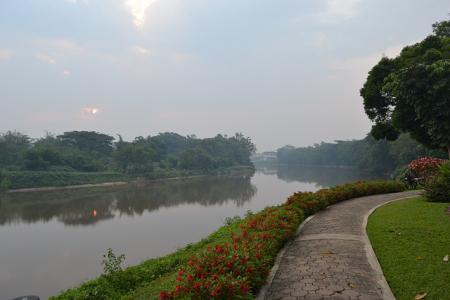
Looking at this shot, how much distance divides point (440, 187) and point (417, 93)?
3.31 metres

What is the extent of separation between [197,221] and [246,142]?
95596 mm

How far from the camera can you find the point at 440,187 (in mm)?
10844

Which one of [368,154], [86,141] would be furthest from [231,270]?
[86,141]

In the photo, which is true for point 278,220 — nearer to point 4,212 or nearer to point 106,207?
point 106,207

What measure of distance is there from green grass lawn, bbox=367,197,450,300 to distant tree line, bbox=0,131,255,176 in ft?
185

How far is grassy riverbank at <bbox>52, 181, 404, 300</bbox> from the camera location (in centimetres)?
420

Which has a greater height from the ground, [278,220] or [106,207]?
[278,220]

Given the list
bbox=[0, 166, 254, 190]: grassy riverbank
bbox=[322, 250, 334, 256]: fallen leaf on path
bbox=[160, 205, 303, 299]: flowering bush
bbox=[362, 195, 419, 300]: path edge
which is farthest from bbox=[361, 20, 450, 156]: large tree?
bbox=[0, 166, 254, 190]: grassy riverbank

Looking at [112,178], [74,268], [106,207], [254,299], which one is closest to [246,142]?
[112,178]

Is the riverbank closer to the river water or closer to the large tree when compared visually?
the river water

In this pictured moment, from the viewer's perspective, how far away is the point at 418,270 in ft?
16.7

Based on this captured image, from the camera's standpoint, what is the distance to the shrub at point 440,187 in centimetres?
1069

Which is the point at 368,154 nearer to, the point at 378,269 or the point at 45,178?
the point at 45,178

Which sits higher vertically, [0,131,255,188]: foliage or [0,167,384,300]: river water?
[0,131,255,188]: foliage
